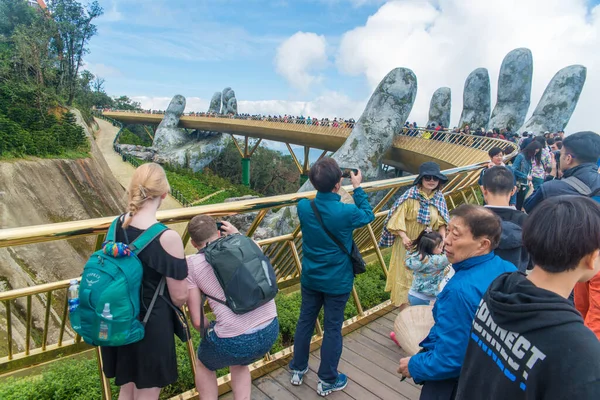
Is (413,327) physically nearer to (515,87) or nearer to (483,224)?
(483,224)

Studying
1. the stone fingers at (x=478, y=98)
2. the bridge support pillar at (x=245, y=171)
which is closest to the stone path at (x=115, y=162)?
the bridge support pillar at (x=245, y=171)

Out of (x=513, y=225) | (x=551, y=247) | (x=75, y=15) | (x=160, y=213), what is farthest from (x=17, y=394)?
(x=75, y=15)

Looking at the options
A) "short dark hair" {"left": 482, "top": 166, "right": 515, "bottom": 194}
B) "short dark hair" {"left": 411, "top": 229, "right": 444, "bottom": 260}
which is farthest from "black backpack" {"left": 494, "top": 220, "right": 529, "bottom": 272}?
"short dark hair" {"left": 411, "top": 229, "right": 444, "bottom": 260}

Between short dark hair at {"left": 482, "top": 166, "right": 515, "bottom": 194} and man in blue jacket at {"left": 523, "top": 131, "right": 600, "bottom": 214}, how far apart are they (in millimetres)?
350

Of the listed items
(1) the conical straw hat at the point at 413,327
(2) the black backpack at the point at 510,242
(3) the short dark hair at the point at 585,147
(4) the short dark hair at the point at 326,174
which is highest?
(3) the short dark hair at the point at 585,147

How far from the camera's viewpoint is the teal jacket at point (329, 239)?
209 cm

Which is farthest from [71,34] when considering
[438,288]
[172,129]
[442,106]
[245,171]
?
[438,288]

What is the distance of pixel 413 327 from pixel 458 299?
554 mm

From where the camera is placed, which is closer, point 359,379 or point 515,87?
point 359,379

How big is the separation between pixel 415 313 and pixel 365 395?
78cm

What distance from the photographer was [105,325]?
133 cm

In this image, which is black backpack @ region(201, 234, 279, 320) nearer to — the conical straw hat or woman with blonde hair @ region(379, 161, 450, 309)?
the conical straw hat

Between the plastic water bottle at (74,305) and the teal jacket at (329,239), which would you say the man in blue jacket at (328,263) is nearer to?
the teal jacket at (329,239)

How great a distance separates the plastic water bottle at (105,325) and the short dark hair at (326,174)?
121 centimetres
